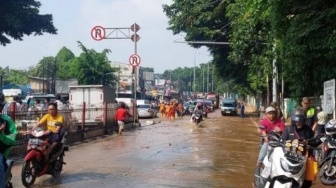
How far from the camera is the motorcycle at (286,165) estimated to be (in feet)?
22.1

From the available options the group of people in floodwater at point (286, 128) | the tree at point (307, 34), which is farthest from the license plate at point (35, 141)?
the tree at point (307, 34)

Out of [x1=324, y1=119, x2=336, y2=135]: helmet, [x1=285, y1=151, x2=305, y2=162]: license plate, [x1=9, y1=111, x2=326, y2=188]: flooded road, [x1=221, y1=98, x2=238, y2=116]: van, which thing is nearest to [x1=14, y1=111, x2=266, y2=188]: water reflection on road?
[x1=9, y1=111, x2=326, y2=188]: flooded road

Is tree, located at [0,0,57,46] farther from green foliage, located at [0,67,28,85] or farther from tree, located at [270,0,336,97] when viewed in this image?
green foliage, located at [0,67,28,85]

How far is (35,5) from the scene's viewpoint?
39.4 metres

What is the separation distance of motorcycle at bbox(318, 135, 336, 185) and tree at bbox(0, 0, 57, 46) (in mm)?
29957

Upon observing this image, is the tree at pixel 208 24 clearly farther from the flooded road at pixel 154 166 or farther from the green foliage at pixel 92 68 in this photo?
the flooded road at pixel 154 166

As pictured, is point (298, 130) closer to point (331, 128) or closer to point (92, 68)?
point (331, 128)

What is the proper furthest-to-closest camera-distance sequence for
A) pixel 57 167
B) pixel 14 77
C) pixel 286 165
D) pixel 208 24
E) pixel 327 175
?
pixel 14 77
pixel 208 24
pixel 57 167
pixel 327 175
pixel 286 165

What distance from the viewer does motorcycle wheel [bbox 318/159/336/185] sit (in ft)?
33.2

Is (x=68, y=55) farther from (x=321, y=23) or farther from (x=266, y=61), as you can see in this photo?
(x=321, y=23)

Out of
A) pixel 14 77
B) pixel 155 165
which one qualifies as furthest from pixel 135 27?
pixel 14 77

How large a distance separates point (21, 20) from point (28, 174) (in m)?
30.2

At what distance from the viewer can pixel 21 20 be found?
37781 millimetres

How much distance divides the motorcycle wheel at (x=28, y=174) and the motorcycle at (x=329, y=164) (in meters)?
5.63
